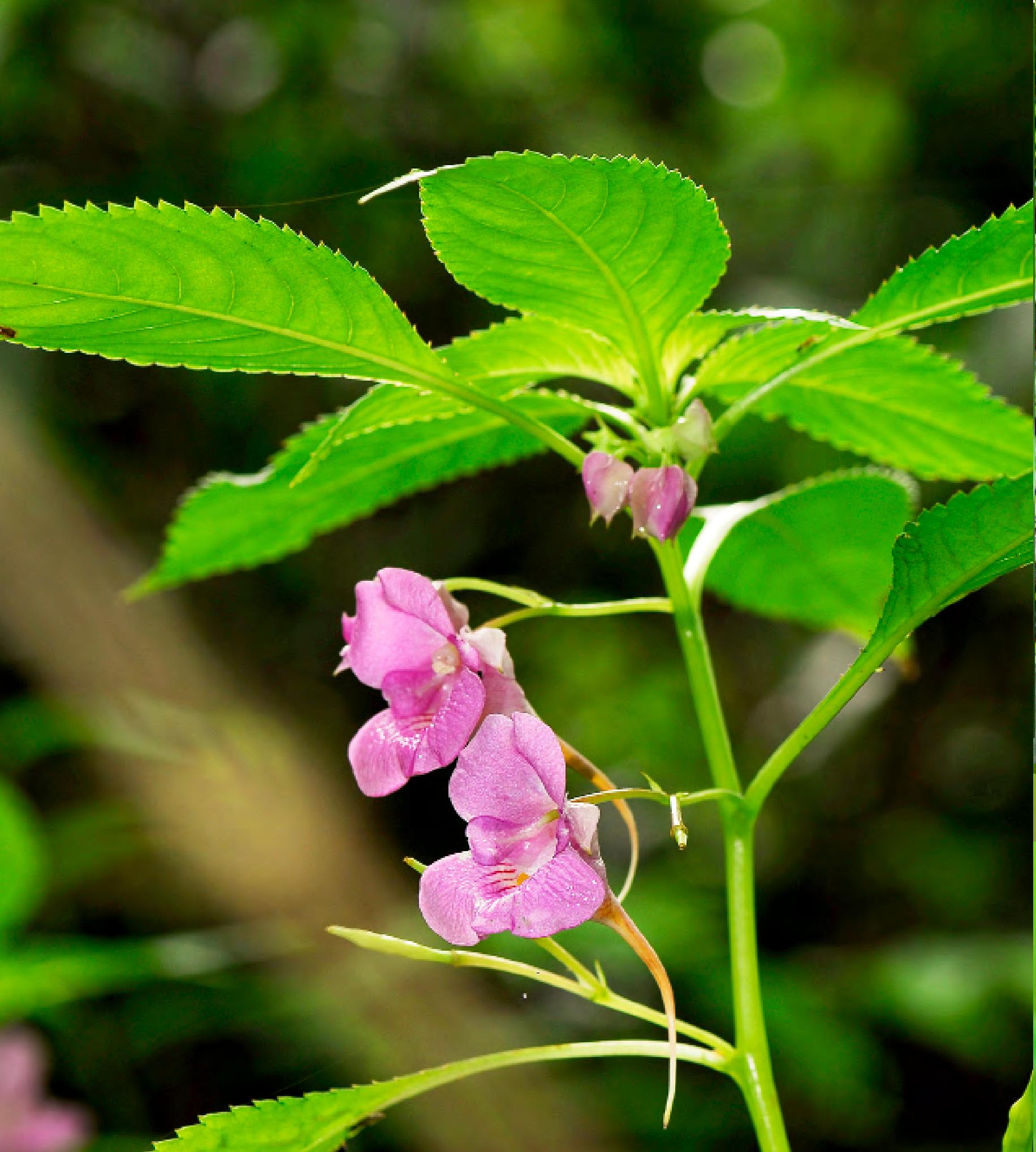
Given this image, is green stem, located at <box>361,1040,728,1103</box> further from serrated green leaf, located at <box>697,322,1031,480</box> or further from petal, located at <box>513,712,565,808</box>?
serrated green leaf, located at <box>697,322,1031,480</box>

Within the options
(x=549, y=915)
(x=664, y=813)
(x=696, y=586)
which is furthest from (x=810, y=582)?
(x=664, y=813)

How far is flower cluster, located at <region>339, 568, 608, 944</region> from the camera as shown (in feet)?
0.88

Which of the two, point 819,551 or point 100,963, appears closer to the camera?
point 819,551

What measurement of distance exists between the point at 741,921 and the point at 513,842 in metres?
0.06

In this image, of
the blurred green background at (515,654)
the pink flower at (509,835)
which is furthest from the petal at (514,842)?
the blurred green background at (515,654)

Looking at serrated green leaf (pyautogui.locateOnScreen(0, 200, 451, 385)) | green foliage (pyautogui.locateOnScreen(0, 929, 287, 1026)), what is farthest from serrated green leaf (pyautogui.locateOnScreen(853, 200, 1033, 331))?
green foliage (pyautogui.locateOnScreen(0, 929, 287, 1026))

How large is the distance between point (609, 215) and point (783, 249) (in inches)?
41.4

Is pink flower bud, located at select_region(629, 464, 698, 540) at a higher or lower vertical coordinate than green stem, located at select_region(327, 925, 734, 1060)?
higher

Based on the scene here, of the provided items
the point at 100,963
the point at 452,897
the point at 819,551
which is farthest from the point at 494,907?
the point at 100,963

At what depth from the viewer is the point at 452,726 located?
11.5 inches

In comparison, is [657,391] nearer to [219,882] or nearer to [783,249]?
[783,249]

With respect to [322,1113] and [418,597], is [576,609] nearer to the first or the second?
[418,597]

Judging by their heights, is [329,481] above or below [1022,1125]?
above

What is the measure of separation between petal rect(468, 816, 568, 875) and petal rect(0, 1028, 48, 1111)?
0.94 meters
